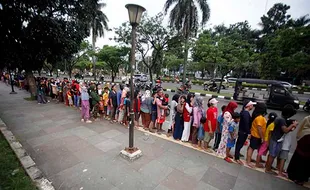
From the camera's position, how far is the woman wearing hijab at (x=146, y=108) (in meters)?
5.19

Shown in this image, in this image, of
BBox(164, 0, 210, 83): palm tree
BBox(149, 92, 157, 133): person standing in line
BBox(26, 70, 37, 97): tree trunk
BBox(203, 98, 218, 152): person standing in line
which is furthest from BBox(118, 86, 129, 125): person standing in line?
BBox(164, 0, 210, 83): palm tree

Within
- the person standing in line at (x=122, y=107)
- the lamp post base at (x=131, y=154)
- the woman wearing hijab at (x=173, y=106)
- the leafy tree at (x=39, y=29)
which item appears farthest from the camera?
the leafy tree at (x=39, y=29)

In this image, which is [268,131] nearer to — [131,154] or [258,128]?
[258,128]

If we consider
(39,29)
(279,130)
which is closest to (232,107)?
(279,130)

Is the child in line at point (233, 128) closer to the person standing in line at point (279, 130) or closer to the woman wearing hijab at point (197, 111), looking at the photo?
the person standing in line at point (279, 130)

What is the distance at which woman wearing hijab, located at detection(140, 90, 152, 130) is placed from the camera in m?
5.19

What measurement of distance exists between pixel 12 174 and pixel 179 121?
4.03m

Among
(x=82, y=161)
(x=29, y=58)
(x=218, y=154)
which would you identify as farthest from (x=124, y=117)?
(x=29, y=58)

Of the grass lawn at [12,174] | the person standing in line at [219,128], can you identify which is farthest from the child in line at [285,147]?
the grass lawn at [12,174]

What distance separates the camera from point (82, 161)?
3463 mm

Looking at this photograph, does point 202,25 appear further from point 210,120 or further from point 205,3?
point 210,120

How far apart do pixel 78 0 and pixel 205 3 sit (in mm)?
10745

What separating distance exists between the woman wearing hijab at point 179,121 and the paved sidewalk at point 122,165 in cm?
37

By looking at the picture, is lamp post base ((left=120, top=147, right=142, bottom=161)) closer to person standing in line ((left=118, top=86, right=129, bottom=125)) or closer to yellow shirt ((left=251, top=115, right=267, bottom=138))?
person standing in line ((left=118, top=86, right=129, bottom=125))
